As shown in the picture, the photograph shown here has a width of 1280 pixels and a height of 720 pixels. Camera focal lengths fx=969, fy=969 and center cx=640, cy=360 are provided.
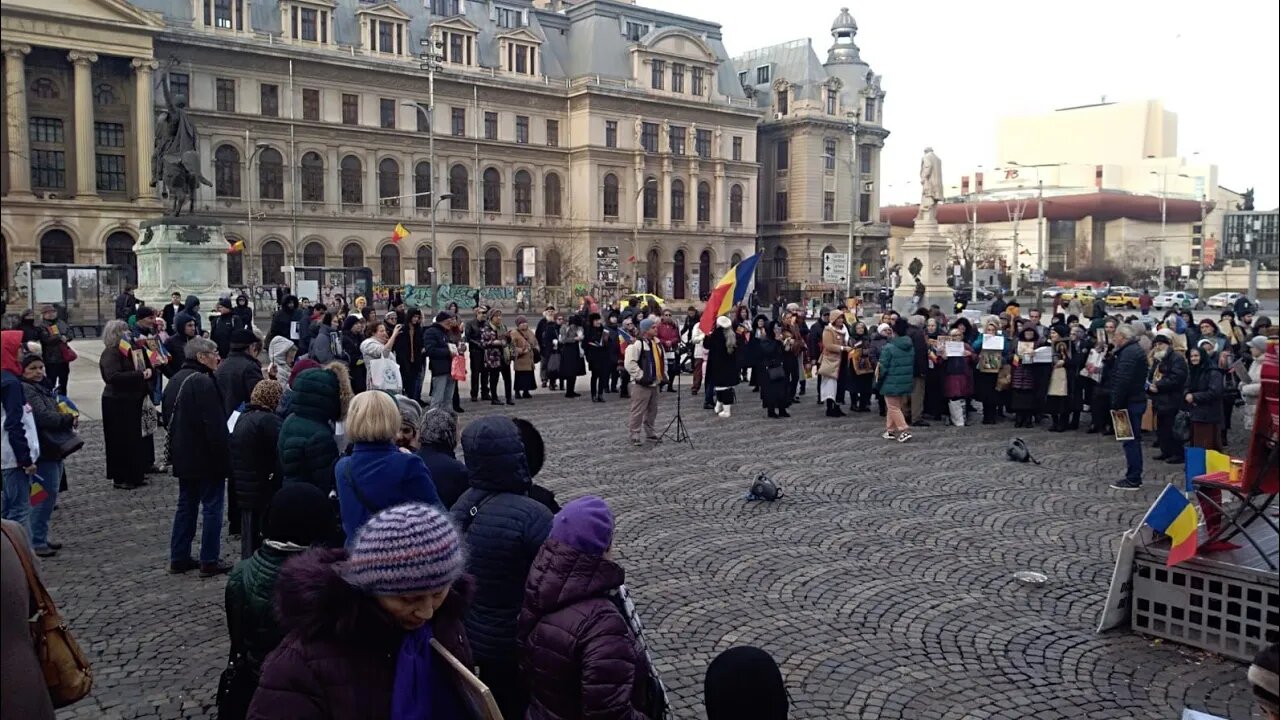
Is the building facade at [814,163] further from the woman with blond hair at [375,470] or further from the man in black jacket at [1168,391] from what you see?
the woman with blond hair at [375,470]

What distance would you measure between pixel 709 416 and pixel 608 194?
167 feet

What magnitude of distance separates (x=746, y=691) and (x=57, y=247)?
2178 inches

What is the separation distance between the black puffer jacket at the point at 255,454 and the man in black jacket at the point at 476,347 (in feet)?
36.5

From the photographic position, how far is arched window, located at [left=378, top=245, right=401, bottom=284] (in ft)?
195

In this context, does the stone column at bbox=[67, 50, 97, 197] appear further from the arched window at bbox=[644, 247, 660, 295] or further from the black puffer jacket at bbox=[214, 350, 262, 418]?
the black puffer jacket at bbox=[214, 350, 262, 418]

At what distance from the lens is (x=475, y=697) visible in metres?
2.83

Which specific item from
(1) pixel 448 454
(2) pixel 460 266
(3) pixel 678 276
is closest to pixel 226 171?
(2) pixel 460 266

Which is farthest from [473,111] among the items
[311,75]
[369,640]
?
[369,640]

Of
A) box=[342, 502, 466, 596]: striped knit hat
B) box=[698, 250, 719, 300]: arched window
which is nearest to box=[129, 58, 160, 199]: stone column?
box=[698, 250, 719, 300]: arched window

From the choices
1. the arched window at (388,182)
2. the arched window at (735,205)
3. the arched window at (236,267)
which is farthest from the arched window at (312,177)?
the arched window at (735,205)

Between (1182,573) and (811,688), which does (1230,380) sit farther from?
(811,688)

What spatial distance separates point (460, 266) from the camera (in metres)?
63.0

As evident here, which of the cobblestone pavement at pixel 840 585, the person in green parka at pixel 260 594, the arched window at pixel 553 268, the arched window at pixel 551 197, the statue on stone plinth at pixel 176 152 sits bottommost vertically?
the cobblestone pavement at pixel 840 585

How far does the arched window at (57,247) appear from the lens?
4859 cm
